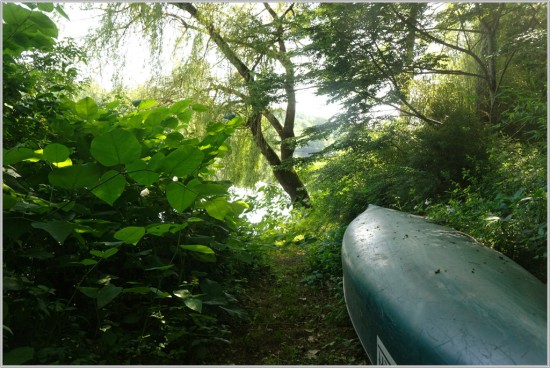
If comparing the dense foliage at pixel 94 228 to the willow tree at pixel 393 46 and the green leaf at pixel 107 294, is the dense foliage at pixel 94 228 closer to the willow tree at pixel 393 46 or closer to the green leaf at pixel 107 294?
the green leaf at pixel 107 294

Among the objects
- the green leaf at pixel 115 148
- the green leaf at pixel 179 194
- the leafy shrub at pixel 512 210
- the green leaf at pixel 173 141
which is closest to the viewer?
the green leaf at pixel 115 148

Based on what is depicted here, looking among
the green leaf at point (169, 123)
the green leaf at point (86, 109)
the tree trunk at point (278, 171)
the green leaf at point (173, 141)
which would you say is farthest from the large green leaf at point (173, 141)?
the tree trunk at point (278, 171)

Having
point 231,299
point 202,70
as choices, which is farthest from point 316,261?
point 202,70

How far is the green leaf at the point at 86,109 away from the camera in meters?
1.92

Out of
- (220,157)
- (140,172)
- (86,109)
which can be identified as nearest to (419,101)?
(220,157)

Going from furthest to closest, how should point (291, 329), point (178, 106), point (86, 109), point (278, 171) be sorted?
1. point (278, 171)
2. point (291, 329)
3. point (178, 106)
4. point (86, 109)

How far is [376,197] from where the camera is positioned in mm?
3932

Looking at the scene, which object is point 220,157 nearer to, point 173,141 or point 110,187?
point 173,141

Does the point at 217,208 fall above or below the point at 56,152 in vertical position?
below

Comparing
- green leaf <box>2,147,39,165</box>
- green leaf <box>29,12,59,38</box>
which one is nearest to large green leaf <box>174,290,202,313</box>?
green leaf <box>2,147,39,165</box>

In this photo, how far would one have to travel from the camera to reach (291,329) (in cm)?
223

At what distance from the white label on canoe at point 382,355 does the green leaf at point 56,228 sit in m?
1.18

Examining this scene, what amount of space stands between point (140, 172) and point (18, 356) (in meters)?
0.62

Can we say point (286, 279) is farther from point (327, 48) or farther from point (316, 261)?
point (327, 48)
